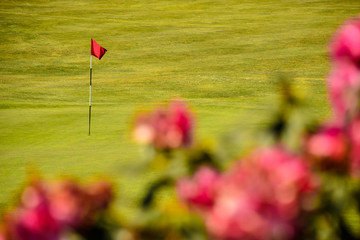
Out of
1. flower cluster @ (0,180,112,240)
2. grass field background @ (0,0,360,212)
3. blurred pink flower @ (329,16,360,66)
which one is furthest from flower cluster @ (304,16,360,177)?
flower cluster @ (0,180,112,240)

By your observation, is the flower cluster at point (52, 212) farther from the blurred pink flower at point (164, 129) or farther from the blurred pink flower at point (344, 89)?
the blurred pink flower at point (344, 89)

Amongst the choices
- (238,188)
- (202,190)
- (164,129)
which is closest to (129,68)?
(164,129)

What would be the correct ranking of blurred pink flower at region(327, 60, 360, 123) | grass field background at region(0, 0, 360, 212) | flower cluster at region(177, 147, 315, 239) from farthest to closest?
grass field background at region(0, 0, 360, 212), blurred pink flower at region(327, 60, 360, 123), flower cluster at region(177, 147, 315, 239)

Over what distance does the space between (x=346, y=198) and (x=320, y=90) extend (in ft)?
46.0

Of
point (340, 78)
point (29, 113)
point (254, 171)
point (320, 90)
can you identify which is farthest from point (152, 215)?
point (320, 90)

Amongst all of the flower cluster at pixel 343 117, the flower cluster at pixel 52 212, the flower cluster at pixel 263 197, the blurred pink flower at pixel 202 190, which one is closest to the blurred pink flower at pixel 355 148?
the flower cluster at pixel 343 117

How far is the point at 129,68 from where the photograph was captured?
21500 mm

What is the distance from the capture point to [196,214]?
35.3 inches

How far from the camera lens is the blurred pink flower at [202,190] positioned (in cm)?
92

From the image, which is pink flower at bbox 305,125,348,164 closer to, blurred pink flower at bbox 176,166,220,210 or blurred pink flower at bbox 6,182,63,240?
blurred pink flower at bbox 176,166,220,210

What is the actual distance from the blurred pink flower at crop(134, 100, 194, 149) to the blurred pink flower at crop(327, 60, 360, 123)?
0.29 meters

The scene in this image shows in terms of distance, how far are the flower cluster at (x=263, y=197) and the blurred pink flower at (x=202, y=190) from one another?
4cm

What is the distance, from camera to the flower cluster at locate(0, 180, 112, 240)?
0.85 meters

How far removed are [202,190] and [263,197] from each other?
18cm
